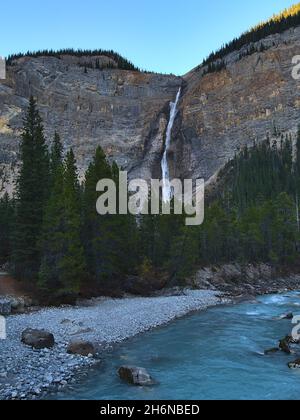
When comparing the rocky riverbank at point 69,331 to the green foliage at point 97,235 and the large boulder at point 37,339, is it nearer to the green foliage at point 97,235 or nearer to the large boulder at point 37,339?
the large boulder at point 37,339

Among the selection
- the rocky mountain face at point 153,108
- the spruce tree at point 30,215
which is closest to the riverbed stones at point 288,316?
the spruce tree at point 30,215

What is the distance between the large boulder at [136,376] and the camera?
14.4 meters

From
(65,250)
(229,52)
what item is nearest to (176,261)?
(65,250)

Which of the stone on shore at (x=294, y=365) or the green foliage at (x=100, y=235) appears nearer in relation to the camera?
the stone on shore at (x=294, y=365)

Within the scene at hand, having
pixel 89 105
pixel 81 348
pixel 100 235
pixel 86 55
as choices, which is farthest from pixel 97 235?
pixel 86 55

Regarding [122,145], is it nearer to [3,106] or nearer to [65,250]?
[3,106]

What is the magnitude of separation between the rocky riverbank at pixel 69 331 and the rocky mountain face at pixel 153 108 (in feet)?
293

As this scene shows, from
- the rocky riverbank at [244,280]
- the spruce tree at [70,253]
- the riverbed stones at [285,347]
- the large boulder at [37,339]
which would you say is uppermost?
the spruce tree at [70,253]

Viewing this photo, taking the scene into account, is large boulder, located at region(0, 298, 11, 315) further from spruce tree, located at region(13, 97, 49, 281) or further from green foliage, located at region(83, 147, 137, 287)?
green foliage, located at region(83, 147, 137, 287)

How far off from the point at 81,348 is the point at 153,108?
434ft

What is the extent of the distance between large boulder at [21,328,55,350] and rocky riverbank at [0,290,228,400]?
0.84ft

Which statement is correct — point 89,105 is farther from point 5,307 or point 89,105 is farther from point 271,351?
point 271,351
